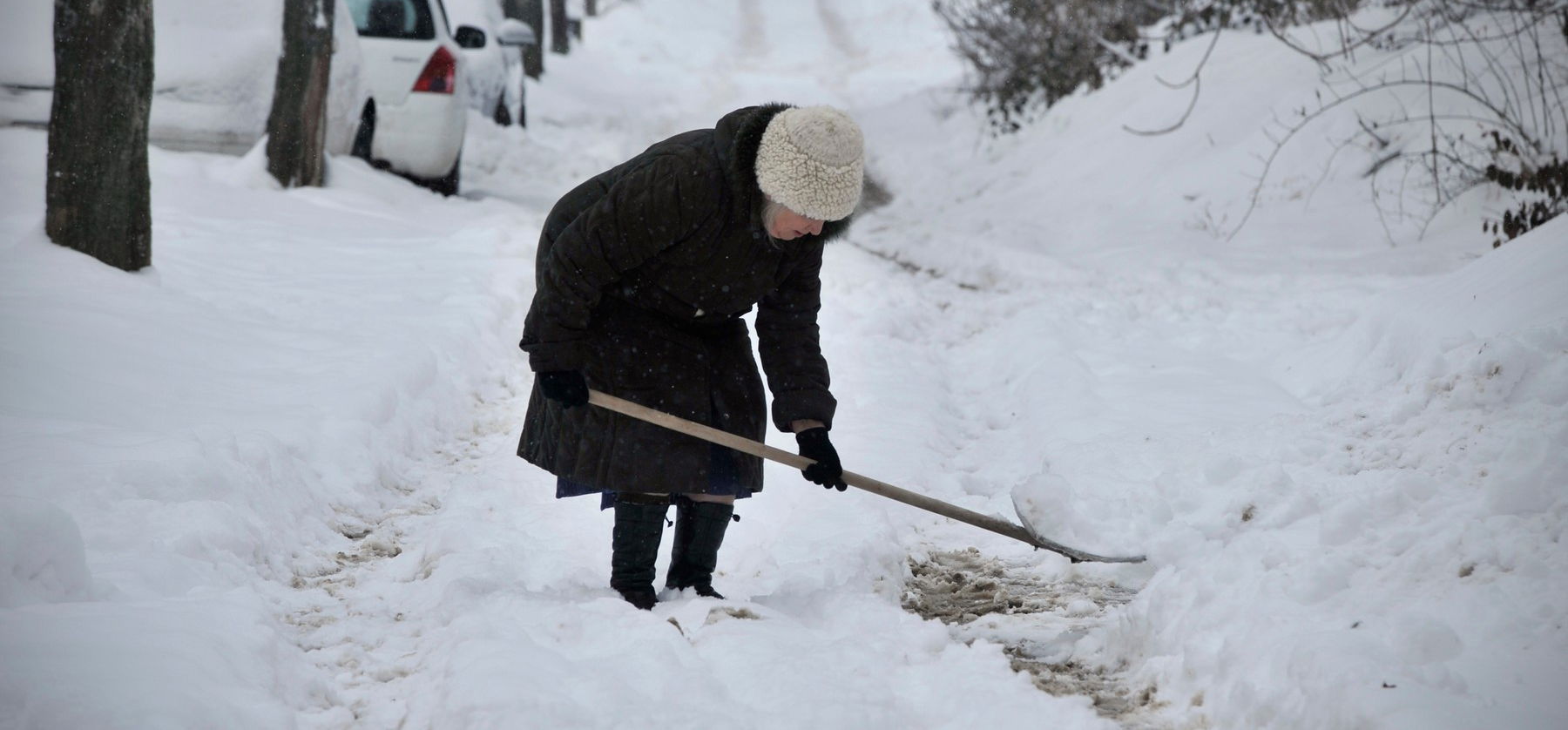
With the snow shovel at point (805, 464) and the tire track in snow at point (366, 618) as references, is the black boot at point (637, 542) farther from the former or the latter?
the tire track in snow at point (366, 618)

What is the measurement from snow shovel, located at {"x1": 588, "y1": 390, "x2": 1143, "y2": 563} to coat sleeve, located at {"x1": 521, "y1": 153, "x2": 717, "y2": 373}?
0.15 meters

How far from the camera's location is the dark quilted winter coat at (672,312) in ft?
9.25

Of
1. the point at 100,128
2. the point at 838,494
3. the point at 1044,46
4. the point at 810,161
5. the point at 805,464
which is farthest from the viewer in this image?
the point at 1044,46

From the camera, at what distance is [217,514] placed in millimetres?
3328

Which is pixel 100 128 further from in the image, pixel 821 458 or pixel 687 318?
pixel 821 458

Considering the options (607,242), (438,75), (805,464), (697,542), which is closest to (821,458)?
(805,464)

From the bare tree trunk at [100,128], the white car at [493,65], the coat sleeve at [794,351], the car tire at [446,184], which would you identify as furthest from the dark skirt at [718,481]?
the white car at [493,65]

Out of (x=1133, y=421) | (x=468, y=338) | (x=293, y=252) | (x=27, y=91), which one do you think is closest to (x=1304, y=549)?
(x=1133, y=421)

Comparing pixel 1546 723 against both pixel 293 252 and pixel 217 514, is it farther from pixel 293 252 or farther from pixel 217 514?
pixel 293 252

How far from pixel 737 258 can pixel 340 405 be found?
2.24 meters

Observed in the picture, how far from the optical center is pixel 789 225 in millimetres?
2805

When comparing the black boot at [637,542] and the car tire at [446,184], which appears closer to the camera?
the black boot at [637,542]

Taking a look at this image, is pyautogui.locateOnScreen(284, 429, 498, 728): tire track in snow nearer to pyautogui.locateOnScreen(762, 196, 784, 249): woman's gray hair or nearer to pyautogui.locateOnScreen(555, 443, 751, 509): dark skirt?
pyautogui.locateOnScreen(555, 443, 751, 509): dark skirt

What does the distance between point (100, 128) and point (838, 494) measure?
11.9 feet
